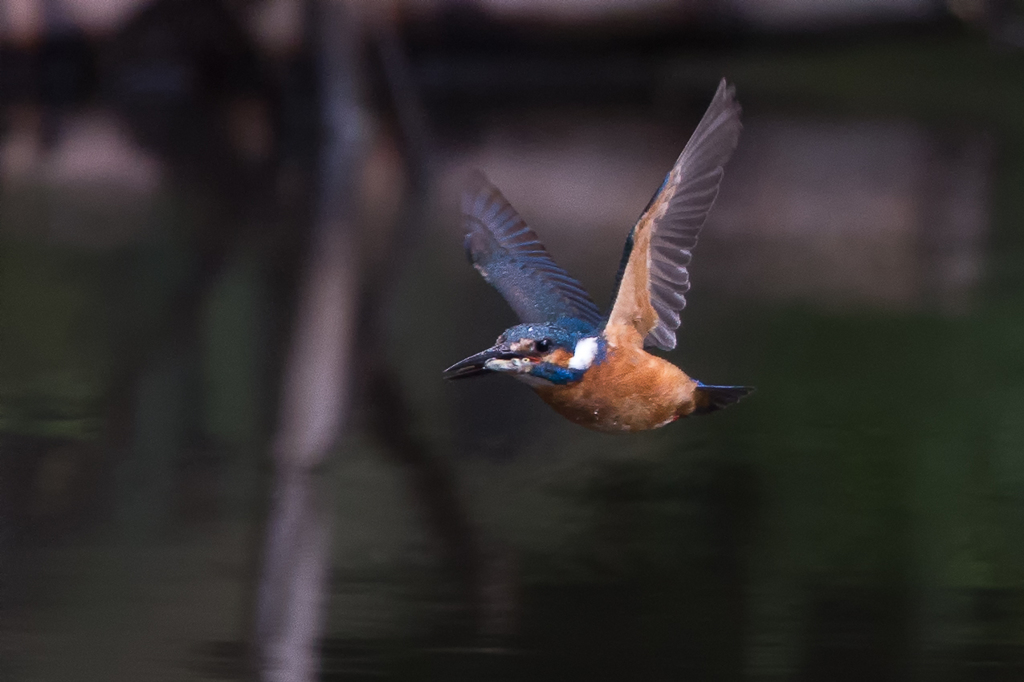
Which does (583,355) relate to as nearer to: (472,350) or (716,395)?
(716,395)

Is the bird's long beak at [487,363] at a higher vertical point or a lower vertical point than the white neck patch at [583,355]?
lower

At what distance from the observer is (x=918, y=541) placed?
247 centimetres

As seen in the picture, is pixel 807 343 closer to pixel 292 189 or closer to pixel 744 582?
pixel 744 582

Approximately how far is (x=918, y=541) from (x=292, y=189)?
3260 millimetres

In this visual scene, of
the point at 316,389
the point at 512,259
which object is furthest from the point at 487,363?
the point at 316,389

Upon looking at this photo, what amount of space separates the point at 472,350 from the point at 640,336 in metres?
1.52

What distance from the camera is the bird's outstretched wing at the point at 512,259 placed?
221 cm

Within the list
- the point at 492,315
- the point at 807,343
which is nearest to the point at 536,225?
the point at 492,315

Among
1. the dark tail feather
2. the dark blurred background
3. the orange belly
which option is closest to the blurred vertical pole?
the dark blurred background

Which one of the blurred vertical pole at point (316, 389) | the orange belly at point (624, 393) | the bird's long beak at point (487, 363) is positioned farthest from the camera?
the blurred vertical pole at point (316, 389)

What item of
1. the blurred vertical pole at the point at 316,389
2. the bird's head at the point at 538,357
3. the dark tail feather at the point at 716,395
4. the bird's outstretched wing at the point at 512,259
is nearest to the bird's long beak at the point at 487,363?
the bird's head at the point at 538,357

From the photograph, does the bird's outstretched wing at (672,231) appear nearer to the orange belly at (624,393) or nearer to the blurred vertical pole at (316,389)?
the orange belly at (624,393)

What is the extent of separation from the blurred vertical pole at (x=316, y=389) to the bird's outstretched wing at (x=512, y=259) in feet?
1.83

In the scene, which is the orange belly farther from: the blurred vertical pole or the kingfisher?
the blurred vertical pole
